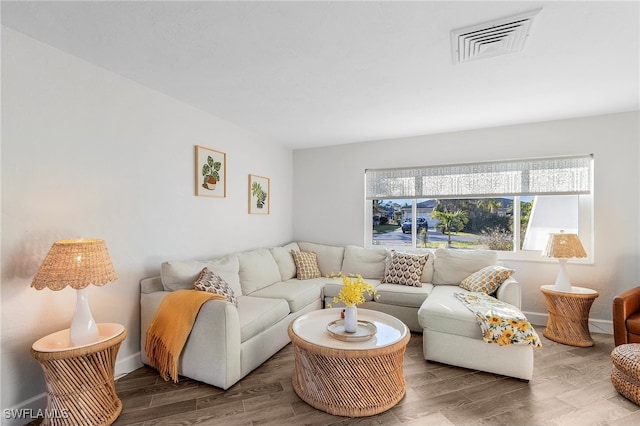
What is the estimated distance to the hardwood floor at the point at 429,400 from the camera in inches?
74.9

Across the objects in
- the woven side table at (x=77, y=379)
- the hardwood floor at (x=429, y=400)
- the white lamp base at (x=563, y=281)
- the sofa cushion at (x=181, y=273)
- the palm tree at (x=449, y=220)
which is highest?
the palm tree at (x=449, y=220)

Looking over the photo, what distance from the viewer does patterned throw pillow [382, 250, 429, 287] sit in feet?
11.8

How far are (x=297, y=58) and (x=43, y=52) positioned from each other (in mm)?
1628

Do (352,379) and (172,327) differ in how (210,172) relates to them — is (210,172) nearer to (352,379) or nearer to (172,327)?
(172,327)

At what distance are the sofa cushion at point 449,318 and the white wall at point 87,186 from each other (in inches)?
89.5

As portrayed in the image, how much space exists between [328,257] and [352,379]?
7.89 feet

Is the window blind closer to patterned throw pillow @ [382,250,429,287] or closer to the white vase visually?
patterned throw pillow @ [382,250,429,287]

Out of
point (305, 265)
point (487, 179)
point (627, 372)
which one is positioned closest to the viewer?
point (627, 372)

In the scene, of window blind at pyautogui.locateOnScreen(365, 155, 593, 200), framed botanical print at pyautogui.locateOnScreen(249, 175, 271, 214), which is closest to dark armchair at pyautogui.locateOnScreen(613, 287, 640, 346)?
window blind at pyautogui.locateOnScreen(365, 155, 593, 200)

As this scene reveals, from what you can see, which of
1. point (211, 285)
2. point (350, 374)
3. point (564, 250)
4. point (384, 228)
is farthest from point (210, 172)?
point (564, 250)

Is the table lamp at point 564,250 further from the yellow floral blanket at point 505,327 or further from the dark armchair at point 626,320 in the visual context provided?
the yellow floral blanket at point 505,327

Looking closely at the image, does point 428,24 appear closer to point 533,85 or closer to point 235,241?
point 533,85

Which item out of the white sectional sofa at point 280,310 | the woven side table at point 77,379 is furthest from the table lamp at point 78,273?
the white sectional sofa at point 280,310

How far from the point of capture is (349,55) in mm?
2086
